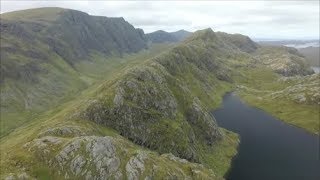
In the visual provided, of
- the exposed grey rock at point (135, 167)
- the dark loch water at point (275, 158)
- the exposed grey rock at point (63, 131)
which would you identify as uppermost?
the exposed grey rock at point (63, 131)

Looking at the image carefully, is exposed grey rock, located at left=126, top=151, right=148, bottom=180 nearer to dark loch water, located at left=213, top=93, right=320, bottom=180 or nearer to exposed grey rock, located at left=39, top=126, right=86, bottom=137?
exposed grey rock, located at left=39, top=126, right=86, bottom=137

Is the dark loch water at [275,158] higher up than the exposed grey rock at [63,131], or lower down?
lower down

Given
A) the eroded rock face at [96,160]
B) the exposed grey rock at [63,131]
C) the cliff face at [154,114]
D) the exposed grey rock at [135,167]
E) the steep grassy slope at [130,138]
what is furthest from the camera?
the cliff face at [154,114]

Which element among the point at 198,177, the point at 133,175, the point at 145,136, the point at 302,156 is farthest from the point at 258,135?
the point at 133,175

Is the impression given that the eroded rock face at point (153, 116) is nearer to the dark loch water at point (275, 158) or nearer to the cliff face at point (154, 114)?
the cliff face at point (154, 114)

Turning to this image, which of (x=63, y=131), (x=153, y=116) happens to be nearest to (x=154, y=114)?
(x=153, y=116)

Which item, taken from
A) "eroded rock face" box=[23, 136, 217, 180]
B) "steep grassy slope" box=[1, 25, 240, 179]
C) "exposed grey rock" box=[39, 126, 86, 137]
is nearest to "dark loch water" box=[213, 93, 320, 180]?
"steep grassy slope" box=[1, 25, 240, 179]

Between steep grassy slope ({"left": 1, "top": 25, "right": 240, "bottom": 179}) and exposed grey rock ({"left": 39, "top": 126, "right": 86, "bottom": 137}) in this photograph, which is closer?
steep grassy slope ({"left": 1, "top": 25, "right": 240, "bottom": 179})

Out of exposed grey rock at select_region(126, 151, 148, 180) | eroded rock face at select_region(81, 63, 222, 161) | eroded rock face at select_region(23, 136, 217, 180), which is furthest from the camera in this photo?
eroded rock face at select_region(81, 63, 222, 161)

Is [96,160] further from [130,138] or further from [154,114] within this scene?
[154,114]

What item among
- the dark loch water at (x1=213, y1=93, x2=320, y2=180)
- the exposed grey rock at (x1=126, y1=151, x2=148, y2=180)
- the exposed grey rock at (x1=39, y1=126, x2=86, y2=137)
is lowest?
the dark loch water at (x1=213, y1=93, x2=320, y2=180)

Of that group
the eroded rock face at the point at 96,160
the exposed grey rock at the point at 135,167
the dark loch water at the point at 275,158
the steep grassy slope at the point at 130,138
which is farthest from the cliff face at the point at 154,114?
the exposed grey rock at the point at 135,167

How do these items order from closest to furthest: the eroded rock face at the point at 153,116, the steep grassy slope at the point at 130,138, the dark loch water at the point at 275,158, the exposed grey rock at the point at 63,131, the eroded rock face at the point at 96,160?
1. the eroded rock face at the point at 96,160
2. the steep grassy slope at the point at 130,138
3. the exposed grey rock at the point at 63,131
4. the dark loch water at the point at 275,158
5. the eroded rock face at the point at 153,116
